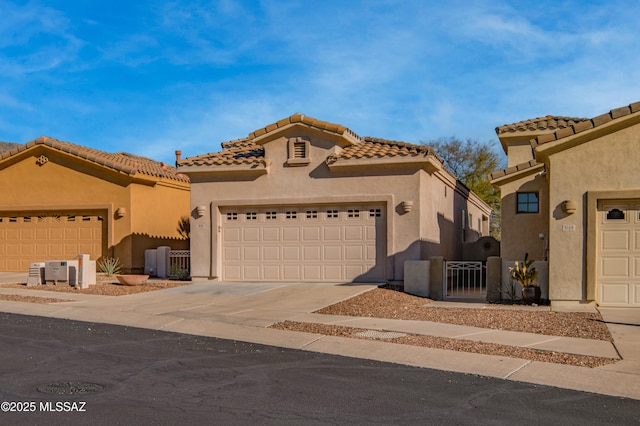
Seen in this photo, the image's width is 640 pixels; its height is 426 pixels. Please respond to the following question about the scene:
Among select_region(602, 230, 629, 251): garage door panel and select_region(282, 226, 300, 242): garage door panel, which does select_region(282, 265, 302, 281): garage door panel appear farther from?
select_region(602, 230, 629, 251): garage door panel

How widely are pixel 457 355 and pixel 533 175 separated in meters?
10.6

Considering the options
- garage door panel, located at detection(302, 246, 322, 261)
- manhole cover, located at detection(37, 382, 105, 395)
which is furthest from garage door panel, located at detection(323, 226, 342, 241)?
manhole cover, located at detection(37, 382, 105, 395)

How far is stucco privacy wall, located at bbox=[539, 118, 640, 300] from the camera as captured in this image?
51.1 feet

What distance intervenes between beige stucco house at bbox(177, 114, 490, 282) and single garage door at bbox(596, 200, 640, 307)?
5.51 meters

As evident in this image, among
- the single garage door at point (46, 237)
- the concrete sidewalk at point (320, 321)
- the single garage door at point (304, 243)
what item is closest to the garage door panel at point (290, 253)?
the single garage door at point (304, 243)

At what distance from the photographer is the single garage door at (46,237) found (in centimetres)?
2506

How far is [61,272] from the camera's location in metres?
20.7

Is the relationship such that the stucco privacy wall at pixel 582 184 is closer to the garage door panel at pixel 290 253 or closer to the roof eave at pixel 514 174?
the roof eave at pixel 514 174

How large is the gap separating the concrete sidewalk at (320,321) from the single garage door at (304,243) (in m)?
0.97

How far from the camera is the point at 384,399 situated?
25.5 feet

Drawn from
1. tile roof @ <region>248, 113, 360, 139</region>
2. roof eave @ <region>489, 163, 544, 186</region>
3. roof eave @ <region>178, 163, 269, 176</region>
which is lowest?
roof eave @ <region>489, 163, 544, 186</region>

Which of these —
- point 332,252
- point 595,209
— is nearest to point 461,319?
point 595,209

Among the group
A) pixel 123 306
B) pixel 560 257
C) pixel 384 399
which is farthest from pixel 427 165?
pixel 384 399

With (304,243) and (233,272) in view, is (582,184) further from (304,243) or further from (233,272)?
(233,272)
